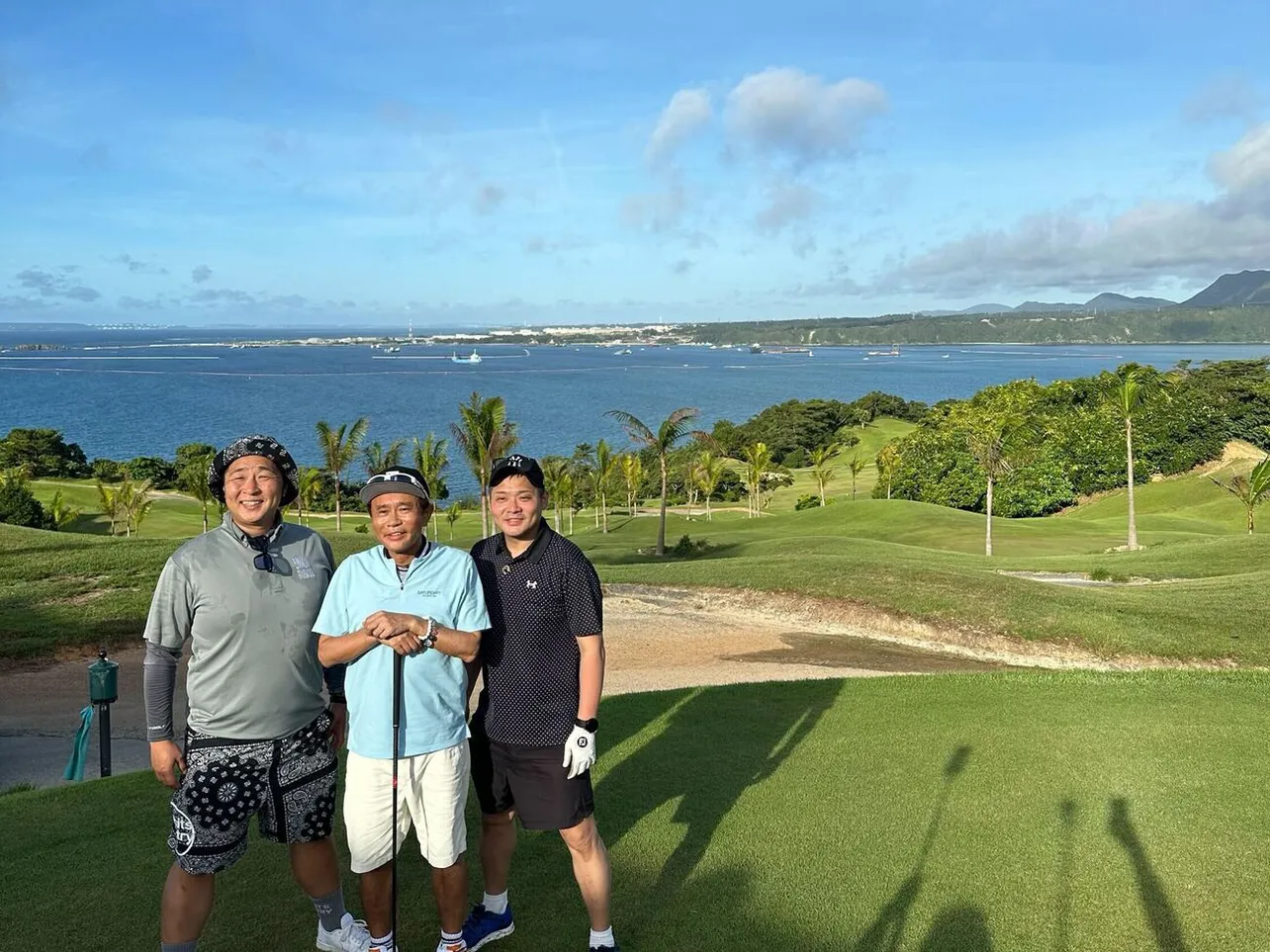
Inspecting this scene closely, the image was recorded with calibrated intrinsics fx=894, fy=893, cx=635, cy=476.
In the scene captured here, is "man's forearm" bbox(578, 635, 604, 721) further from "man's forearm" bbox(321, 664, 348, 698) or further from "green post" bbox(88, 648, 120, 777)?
"green post" bbox(88, 648, 120, 777)

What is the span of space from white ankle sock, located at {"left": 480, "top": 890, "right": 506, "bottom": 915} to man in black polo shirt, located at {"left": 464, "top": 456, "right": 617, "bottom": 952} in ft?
0.32

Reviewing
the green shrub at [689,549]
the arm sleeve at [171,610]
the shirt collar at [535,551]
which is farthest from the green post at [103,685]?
the green shrub at [689,549]

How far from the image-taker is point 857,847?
5301mm

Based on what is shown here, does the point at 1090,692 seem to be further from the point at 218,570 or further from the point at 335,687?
the point at 218,570

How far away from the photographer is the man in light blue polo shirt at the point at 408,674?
3.94m

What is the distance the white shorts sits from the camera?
4.02m

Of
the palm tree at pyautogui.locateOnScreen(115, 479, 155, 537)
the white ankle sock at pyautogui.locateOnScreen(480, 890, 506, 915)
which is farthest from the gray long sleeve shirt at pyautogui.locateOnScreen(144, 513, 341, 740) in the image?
the palm tree at pyautogui.locateOnScreen(115, 479, 155, 537)

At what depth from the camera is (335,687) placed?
4.29 meters

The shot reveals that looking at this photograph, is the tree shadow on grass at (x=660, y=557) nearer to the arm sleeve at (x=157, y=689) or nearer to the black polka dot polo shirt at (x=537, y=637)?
the black polka dot polo shirt at (x=537, y=637)

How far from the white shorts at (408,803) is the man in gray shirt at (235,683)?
0.89 ft

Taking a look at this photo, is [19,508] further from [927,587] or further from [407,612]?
[407,612]

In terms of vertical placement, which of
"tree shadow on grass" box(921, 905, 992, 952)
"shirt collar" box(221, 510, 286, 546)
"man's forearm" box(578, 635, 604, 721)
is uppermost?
"shirt collar" box(221, 510, 286, 546)

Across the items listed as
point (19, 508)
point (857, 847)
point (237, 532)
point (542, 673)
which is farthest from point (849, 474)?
point (237, 532)

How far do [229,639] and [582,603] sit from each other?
1.57 metres
